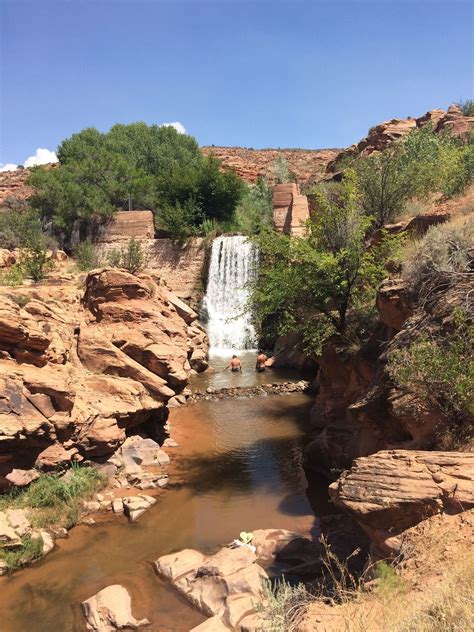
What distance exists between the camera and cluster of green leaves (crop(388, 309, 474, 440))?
5.59 metres

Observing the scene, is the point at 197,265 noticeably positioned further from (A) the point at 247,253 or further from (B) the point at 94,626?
(B) the point at 94,626

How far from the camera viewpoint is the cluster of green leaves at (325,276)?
10344mm

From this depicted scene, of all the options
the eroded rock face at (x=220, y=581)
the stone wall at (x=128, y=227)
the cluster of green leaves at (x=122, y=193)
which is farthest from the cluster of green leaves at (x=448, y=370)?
the stone wall at (x=128, y=227)

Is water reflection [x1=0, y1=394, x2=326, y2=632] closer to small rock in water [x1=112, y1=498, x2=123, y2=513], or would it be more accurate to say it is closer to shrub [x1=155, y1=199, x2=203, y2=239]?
small rock in water [x1=112, y1=498, x2=123, y2=513]

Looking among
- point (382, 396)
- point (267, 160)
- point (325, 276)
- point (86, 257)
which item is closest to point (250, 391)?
point (325, 276)

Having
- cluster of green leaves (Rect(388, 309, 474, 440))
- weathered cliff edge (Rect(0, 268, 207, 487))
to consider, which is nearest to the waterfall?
weathered cliff edge (Rect(0, 268, 207, 487))

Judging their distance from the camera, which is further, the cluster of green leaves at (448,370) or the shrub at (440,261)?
the shrub at (440,261)

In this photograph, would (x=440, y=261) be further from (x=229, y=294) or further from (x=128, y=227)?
(x=128, y=227)

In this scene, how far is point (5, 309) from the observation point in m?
8.87

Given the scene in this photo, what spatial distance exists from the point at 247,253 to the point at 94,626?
21.0 metres

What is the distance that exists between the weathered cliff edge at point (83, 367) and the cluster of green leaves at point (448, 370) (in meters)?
5.87

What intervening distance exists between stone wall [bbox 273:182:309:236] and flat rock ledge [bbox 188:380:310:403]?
11.3 metres

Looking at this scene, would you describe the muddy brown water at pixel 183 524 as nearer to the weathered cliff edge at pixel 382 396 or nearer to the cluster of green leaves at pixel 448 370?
the weathered cliff edge at pixel 382 396

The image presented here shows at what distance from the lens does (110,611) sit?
5.60 metres
